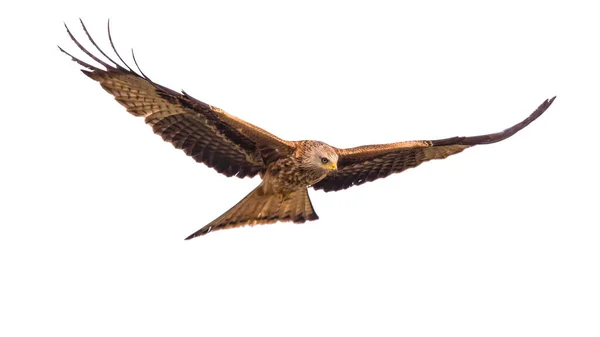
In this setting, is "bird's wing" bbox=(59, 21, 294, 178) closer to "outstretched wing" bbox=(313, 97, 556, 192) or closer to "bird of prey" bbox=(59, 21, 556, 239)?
"bird of prey" bbox=(59, 21, 556, 239)

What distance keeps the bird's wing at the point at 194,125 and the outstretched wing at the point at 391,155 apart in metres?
0.79

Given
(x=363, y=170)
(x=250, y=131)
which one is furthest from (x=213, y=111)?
(x=363, y=170)

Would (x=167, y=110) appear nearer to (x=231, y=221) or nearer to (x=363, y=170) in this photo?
(x=231, y=221)

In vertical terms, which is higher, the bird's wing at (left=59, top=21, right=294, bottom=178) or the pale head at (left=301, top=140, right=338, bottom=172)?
the bird's wing at (left=59, top=21, right=294, bottom=178)

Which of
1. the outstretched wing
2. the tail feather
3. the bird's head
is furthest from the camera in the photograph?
the tail feather

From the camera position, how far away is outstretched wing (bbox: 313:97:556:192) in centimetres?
1084

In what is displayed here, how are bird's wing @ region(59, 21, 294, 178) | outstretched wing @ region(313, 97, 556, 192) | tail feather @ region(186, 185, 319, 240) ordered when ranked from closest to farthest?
bird's wing @ region(59, 21, 294, 178)
outstretched wing @ region(313, 97, 556, 192)
tail feather @ region(186, 185, 319, 240)

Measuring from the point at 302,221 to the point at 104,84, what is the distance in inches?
94.9

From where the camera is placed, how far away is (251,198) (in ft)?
36.4

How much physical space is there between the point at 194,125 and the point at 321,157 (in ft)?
3.94

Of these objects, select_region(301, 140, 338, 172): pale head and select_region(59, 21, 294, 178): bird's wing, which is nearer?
select_region(59, 21, 294, 178): bird's wing

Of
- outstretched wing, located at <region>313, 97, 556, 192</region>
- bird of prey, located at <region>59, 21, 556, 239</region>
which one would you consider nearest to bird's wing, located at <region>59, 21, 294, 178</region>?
bird of prey, located at <region>59, 21, 556, 239</region>

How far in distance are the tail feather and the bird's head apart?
60 cm

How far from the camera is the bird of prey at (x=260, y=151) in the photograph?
401 inches
